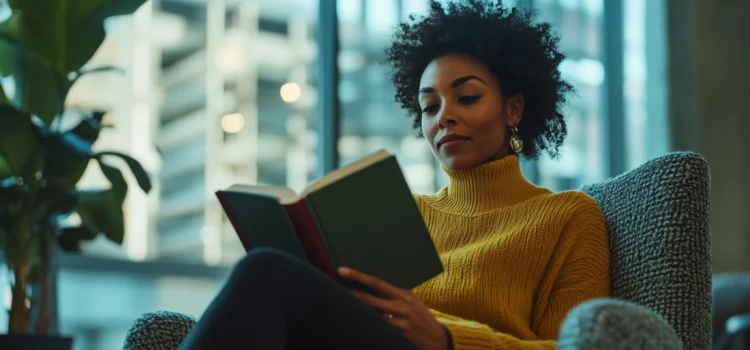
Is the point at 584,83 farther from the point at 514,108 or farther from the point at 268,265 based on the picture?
the point at 268,265

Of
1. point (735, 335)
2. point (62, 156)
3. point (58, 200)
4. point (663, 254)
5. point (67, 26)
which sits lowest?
point (735, 335)

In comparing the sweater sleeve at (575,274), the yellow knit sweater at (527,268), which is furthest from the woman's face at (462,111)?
the sweater sleeve at (575,274)

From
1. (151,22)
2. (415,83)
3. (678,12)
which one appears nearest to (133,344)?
(415,83)

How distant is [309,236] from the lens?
3.96 feet

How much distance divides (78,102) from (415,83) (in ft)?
4.35

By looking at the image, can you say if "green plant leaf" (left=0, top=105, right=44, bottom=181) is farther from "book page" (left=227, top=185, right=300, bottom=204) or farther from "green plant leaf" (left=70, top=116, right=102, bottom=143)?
"book page" (left=227, top=185, right=300, bottom=204)

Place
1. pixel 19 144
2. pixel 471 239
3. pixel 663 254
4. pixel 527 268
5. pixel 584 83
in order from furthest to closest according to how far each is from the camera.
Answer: pixel 584 83
pixel 19 144
pixel 471 239
pixel 527 268
pixel 663 254

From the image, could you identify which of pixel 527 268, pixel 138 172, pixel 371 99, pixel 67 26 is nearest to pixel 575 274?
pixel 527 268

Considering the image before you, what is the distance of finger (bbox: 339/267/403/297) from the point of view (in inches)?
47.7

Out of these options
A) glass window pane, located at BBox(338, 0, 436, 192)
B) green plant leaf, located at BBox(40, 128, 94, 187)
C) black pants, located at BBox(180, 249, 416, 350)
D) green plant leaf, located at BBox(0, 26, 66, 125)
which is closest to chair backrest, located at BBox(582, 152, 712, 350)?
black pants, located at BBox(180, 249, 416, 350)

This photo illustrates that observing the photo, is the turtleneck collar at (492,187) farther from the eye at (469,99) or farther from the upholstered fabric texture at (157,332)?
the upholstered fabric texture at (157,332)

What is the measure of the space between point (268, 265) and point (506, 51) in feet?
2.36

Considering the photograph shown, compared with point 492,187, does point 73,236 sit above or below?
below

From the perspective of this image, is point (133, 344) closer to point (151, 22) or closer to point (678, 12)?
point (151, 22)
